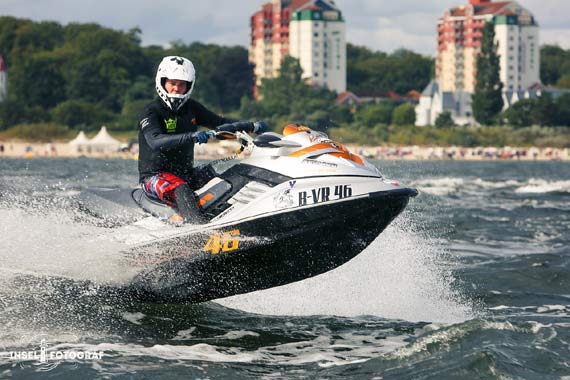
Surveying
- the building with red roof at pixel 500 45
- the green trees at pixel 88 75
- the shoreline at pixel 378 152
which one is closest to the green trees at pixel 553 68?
the building with red roof at pixel 500 45

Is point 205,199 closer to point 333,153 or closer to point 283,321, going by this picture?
point 333,153

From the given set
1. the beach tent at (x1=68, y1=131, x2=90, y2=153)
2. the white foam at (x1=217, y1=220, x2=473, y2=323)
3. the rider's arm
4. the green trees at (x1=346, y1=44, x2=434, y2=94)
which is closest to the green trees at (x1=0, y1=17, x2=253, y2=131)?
the beach tent at (x1=68, y1=131, x2=90, y2=153)

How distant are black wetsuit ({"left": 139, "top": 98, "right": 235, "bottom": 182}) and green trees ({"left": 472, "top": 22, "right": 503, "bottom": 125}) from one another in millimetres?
103897

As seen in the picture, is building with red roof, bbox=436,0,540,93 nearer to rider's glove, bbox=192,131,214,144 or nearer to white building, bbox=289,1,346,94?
white building, bbox=289,1,346,94

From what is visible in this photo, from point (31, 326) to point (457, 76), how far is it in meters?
138

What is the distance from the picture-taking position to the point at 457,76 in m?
144

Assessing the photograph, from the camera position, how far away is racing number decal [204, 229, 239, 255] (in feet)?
27.2

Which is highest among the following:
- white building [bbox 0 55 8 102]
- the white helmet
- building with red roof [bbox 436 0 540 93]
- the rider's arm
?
building with red roof [bbox 436 0 540 93]

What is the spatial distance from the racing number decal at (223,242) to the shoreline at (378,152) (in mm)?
74860

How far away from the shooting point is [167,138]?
840cm

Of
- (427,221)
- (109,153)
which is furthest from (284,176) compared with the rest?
(109,153)

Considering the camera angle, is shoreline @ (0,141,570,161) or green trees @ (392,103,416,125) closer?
shoreline @ (0,141,570,161)

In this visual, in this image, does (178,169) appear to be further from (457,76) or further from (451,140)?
(457,76)

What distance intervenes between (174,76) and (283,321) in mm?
2286
